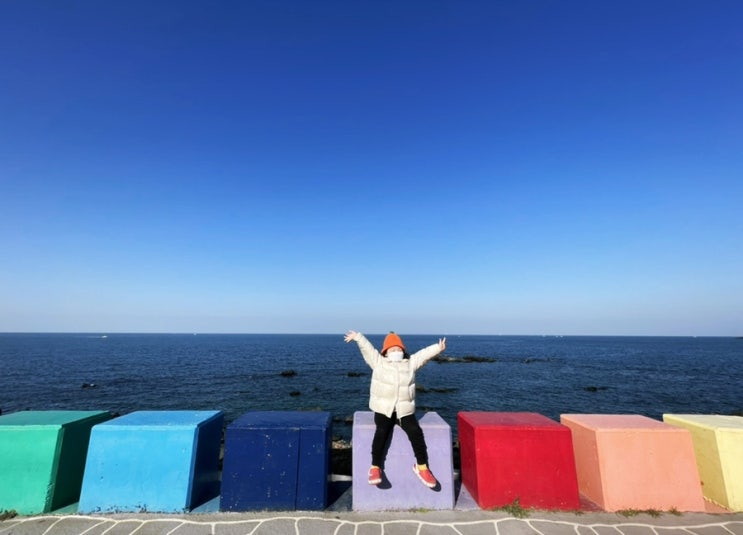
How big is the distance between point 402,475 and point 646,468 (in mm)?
3365

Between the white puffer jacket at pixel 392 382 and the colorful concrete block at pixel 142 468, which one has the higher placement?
the white puffer jacket at pixel 392 382

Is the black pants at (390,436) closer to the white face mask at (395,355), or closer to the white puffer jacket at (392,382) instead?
the white puffer jacket at (392,382)

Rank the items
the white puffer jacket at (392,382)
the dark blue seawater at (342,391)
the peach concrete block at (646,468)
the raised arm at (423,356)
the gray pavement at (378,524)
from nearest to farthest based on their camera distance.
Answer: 1. the gray pavement at (378,524)
2. the peach concrete block at (646,468)
3. the white puffer jacket at (392,382)
4. the raised arm at (423,356)
5. the dark blue seawater at (342,391)

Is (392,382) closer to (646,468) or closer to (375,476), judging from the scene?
(375,476)

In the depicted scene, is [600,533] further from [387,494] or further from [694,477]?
[387,494]

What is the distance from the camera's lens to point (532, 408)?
28453mm

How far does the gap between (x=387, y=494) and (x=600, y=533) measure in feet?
8.50

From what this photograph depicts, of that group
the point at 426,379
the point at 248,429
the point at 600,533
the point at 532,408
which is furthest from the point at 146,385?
the point at 600,533

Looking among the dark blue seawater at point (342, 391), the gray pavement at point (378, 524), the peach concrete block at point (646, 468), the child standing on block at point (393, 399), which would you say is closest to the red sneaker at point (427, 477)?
the child standing on block at point (393, 399)

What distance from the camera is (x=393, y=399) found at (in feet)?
16.3

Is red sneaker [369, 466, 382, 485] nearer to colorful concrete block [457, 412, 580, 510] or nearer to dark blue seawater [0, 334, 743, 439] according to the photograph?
colorful concrete block [457, 412, 580, 510]

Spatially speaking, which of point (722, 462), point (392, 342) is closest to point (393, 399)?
point (392, 342)

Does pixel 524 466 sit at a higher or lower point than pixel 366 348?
lower

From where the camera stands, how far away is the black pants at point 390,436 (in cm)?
470
